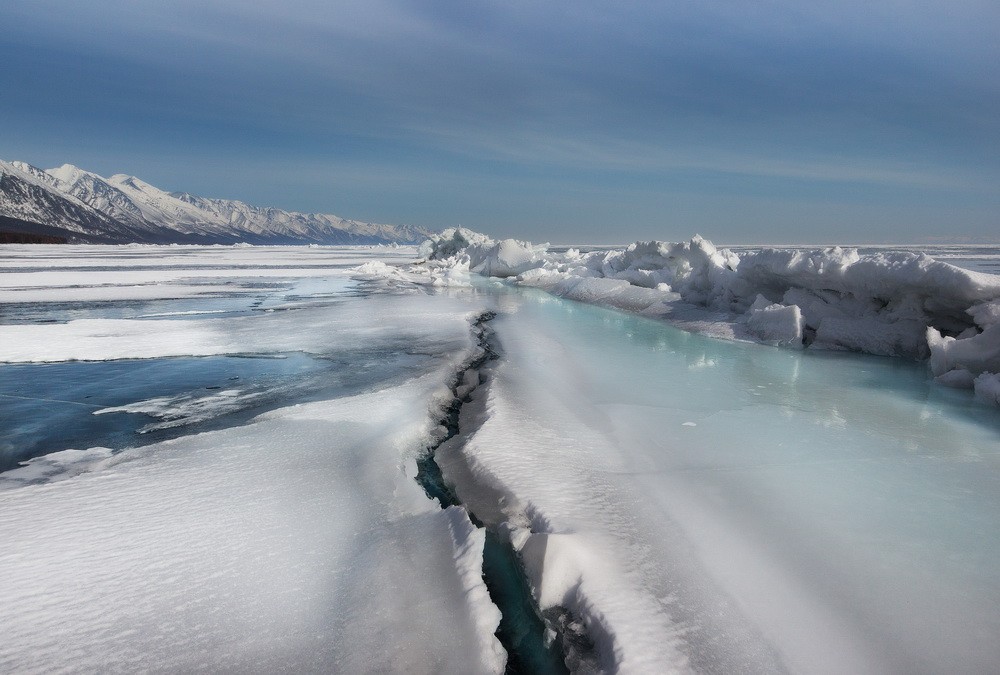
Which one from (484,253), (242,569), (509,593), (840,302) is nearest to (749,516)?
(509,593)

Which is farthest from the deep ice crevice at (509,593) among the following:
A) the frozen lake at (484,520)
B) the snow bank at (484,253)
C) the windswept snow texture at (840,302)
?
the snow bank at (484,253)

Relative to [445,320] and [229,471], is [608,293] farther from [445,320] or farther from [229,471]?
[229,471]

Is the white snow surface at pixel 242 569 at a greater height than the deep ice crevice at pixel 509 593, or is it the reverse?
the white snow surface at pixel 242 569

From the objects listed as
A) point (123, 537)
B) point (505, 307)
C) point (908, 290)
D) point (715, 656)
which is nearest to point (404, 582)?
point (715, 656)

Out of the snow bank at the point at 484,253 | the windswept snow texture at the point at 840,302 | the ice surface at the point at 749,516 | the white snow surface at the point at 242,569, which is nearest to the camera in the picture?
the white snow surface at the point at 242,569

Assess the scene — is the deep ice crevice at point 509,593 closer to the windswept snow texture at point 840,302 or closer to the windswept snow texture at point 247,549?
the windswept snow texture at point 247,549

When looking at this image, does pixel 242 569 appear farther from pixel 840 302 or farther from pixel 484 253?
pixel 484 253

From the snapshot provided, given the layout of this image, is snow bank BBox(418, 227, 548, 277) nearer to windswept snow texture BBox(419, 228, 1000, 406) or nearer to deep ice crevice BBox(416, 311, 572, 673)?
windswept snow texture BBox(419, 228, 1000, 406)
